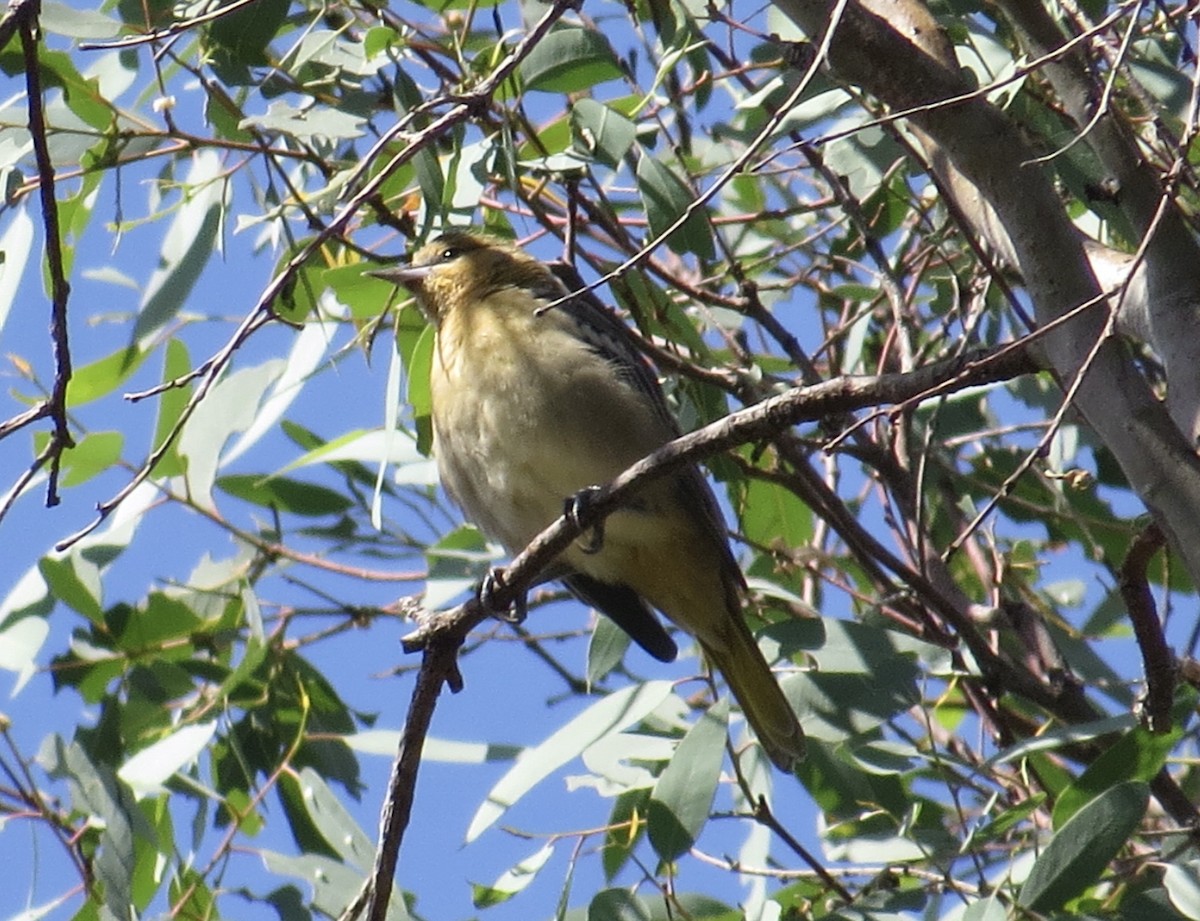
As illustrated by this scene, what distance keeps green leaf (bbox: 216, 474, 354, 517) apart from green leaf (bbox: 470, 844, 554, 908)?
1.00 meters

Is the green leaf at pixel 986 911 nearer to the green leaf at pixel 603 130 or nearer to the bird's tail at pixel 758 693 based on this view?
the bird's tail at pixel 758 693

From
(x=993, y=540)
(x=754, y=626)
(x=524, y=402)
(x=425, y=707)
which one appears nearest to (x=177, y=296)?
(x=524, y=402)

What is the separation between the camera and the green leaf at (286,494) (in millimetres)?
3896

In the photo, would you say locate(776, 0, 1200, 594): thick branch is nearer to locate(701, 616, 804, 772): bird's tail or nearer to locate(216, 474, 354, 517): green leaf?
locate(701, 616, 804, 772): bird's tail

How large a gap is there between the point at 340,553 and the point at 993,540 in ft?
4.78

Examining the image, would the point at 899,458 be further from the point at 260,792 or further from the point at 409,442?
the point at 260,792

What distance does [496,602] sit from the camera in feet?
9.78

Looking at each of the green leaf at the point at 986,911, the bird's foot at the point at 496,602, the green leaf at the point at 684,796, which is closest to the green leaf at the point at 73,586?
the bird's foot at the point at 496,602

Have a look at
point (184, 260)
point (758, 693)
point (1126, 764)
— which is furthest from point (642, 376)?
point (1126, 764)

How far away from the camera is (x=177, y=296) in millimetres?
3404

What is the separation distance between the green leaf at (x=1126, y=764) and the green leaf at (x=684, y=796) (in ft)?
2.00

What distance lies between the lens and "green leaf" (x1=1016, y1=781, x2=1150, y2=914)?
2521mm

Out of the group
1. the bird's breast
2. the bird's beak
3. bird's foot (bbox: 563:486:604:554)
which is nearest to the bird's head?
the bird's beak

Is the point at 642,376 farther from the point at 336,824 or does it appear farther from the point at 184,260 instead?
the point at 336,824
